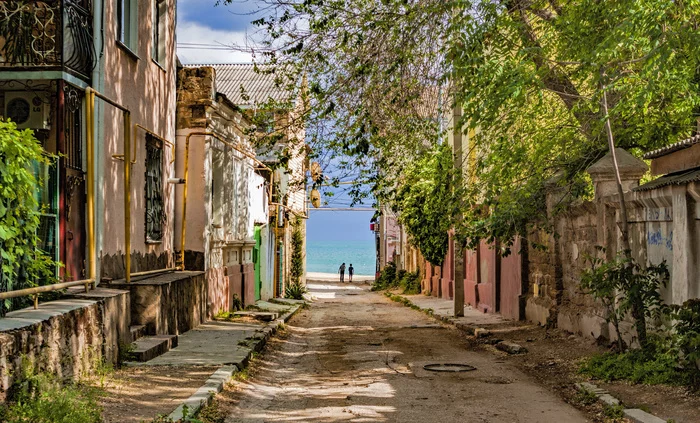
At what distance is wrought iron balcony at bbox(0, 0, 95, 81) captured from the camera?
35.4 feet

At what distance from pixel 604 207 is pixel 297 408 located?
20.5 ft

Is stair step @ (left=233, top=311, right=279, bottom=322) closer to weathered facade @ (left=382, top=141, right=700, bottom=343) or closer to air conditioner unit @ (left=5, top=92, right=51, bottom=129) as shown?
weathered facade @ (left=382, top=141, right=700, bottom=343)

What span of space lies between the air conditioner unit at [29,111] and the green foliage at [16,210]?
331 centimetres

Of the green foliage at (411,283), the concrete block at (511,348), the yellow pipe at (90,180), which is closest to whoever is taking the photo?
the yellow pipe at (90,180)

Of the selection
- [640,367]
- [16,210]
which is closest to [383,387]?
[640,367]

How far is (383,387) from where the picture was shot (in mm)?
9555

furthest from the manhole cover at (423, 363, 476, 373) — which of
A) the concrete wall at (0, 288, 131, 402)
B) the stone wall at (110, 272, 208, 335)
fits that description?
the stone wall at (110, 272, 208, 335)

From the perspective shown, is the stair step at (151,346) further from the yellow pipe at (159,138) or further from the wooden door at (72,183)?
the yellow pipe at (159,138)

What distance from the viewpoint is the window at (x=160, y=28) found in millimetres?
15672

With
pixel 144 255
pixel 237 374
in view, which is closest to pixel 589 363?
pixel 237 374

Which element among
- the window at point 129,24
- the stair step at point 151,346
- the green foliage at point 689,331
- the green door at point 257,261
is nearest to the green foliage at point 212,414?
the stair step at point 151,346

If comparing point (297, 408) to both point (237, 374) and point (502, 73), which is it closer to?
point (237, 374)

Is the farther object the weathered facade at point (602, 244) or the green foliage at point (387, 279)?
the green foliage at point (387, 279)

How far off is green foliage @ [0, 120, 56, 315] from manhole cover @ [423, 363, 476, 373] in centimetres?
539
